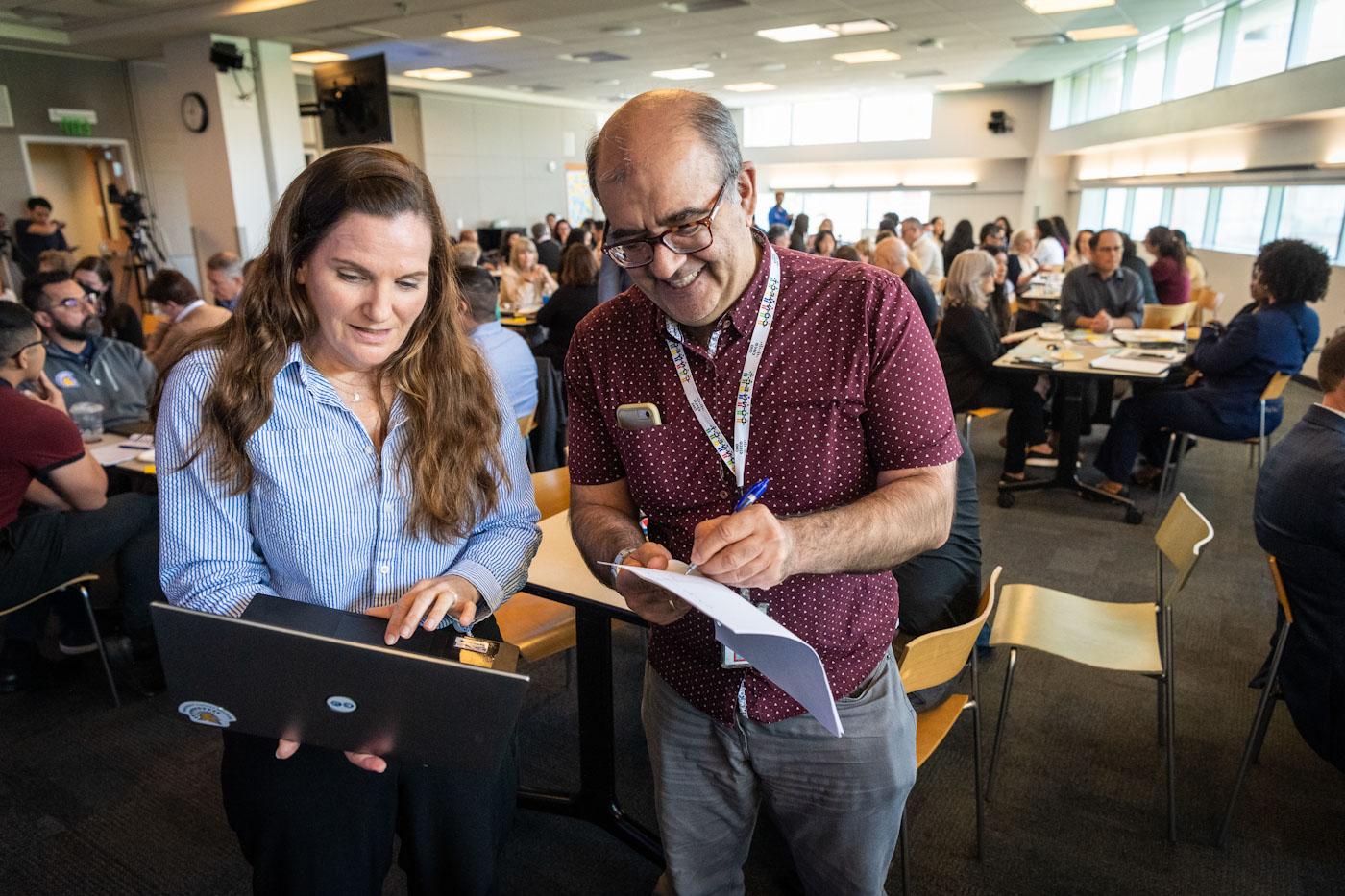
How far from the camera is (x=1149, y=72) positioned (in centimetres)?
1167

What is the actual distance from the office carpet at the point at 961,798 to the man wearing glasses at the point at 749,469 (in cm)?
100

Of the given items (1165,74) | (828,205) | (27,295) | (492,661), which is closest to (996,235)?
(1165,74)

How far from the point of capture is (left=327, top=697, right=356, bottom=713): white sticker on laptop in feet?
3.50

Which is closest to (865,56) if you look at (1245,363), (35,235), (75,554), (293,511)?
(1245,363)

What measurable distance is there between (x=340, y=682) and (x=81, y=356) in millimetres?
3583

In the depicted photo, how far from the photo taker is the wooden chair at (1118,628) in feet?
7.47

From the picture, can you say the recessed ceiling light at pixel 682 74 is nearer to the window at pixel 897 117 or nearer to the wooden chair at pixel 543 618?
the window at pixel 897 117

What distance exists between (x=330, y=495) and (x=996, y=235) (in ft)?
27.0

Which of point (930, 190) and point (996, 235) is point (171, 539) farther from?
point (930, 190)

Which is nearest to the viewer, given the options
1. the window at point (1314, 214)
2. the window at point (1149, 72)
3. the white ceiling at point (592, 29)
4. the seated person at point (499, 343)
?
the seated person at point (499, 343)

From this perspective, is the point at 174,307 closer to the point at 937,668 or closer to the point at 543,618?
the point at 543,618

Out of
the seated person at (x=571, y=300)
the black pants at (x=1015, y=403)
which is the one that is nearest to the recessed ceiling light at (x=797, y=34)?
the seated person at (x=571, y=300)

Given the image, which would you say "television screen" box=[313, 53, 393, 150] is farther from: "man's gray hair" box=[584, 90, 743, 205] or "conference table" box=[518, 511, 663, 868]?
"man's gray hair" box=[584, 90, 743, 205]

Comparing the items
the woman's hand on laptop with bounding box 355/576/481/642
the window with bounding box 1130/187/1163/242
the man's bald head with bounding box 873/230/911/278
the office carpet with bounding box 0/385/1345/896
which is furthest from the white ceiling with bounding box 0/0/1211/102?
the woman's hand on laptop with bounding box 355/576/481/642
